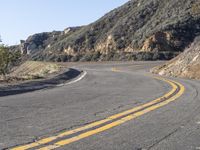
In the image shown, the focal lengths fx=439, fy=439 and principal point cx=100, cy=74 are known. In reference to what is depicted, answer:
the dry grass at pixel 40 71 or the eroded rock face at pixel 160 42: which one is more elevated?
the eroded rock face at pixel 160 42

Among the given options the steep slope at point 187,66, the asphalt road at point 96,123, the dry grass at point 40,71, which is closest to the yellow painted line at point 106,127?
the asphalt road at point 96,123

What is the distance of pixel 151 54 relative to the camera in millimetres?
57562

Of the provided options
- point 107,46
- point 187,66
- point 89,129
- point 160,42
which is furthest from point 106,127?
point 107,46

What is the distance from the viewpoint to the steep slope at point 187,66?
24859mm

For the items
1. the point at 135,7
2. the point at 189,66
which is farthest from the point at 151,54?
the point at 189,66

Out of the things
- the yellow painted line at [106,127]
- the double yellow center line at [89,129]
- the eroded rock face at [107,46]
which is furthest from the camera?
the eroded rock face at [107,46]

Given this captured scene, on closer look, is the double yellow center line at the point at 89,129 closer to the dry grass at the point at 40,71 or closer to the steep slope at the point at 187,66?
the steep slope at the point at 187,66

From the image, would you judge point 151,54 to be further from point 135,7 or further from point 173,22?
point 135,7

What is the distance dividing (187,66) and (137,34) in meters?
39.2

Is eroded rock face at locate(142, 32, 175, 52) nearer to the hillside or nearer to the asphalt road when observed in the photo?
the hillside

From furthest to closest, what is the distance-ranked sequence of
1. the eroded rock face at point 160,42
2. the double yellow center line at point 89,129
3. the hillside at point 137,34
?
1. the hillside at point 137,34
2. the eroded rock face at point 160,42
3. the double yellow center line at point 89,129

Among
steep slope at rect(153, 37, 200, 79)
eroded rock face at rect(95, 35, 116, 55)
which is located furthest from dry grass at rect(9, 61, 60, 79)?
eroded rock face at rect(95, 35, 116, 55)

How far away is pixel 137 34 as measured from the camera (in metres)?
65.4

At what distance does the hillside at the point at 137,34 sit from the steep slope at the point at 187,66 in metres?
27.1
